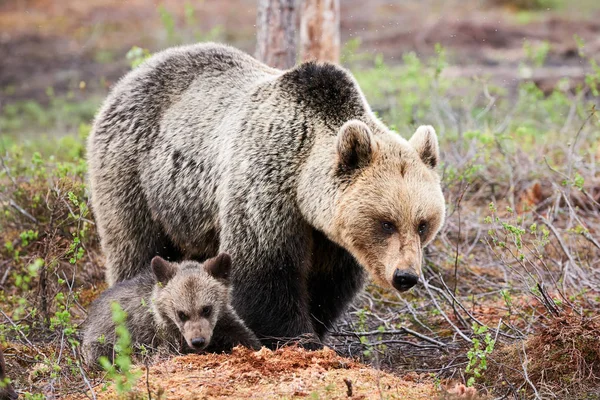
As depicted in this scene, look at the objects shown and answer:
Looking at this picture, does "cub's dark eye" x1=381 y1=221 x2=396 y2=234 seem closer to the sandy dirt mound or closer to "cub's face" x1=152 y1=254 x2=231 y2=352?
the sandy dirt mound

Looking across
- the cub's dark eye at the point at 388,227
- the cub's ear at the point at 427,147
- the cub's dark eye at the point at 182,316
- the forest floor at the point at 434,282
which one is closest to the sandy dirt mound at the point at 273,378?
the forest floor at the point at 434,282

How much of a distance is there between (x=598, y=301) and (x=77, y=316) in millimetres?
4542

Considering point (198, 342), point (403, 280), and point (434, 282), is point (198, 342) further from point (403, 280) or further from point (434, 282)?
point (434, 282)

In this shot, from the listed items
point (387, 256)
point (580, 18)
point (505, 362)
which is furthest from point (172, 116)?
point (580, 18)

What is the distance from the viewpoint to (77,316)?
25.5 ft

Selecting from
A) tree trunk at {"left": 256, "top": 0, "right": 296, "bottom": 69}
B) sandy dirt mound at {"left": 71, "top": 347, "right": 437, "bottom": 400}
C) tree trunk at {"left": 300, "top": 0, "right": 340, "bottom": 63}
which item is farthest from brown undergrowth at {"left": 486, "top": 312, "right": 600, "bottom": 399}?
tree trunk at {"left": 300, "top": 0, "right": 340, "bottom": 63}

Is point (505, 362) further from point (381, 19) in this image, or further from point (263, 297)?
point (381, 19)

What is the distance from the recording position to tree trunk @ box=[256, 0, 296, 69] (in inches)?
386

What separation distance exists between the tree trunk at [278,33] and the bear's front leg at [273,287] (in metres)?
3.91

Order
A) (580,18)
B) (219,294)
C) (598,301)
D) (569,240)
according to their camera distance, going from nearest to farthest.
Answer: (219,294)
(598,301)
(569,240)
(580,18)

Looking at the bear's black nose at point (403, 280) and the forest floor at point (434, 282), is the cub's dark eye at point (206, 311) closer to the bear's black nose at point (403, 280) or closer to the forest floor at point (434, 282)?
the forest floor at point (434, 282)

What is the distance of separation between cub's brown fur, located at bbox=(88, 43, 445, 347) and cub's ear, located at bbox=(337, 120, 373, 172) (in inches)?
0.4

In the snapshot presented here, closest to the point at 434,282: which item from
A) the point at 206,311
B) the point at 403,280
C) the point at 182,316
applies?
the point at 403,280

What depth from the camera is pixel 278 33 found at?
983 cm
